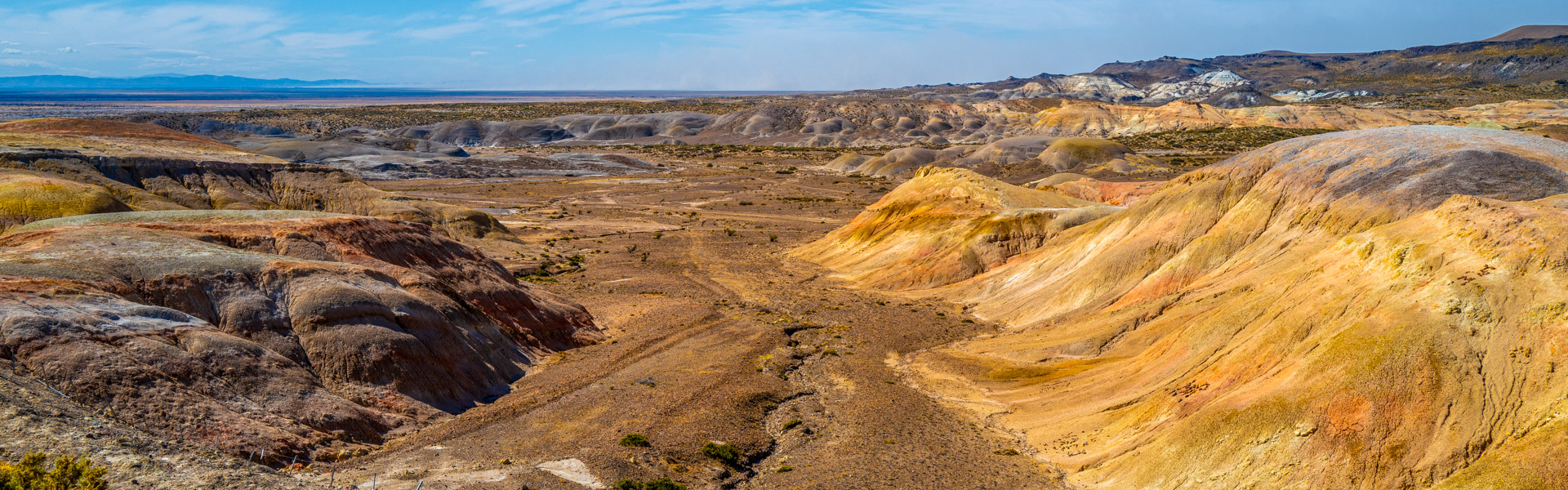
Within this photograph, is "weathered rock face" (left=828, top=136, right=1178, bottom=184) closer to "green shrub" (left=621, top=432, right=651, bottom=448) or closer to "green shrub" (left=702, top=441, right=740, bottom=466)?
"green shrub" (left=702, top=441, right=740, bottom=466)

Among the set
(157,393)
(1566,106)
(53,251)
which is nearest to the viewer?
(157,393)

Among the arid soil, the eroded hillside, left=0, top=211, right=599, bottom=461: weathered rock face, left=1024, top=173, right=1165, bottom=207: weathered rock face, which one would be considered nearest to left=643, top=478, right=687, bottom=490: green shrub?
the arid soil

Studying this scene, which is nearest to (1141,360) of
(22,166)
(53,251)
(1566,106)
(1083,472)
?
(1083,472)

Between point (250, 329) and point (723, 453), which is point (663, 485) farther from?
point (250, 329)

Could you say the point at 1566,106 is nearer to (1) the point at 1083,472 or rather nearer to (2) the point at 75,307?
(1) the point at 1083,472

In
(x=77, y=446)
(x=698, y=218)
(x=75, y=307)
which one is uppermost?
(x=75, y=307)

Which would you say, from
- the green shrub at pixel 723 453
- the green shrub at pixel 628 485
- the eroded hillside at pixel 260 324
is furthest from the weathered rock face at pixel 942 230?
the green shrub at pixel 628 485

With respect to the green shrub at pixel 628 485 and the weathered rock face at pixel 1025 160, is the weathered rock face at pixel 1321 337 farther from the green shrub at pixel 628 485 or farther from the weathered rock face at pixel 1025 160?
the weathered rock face at pixel 1025 160
